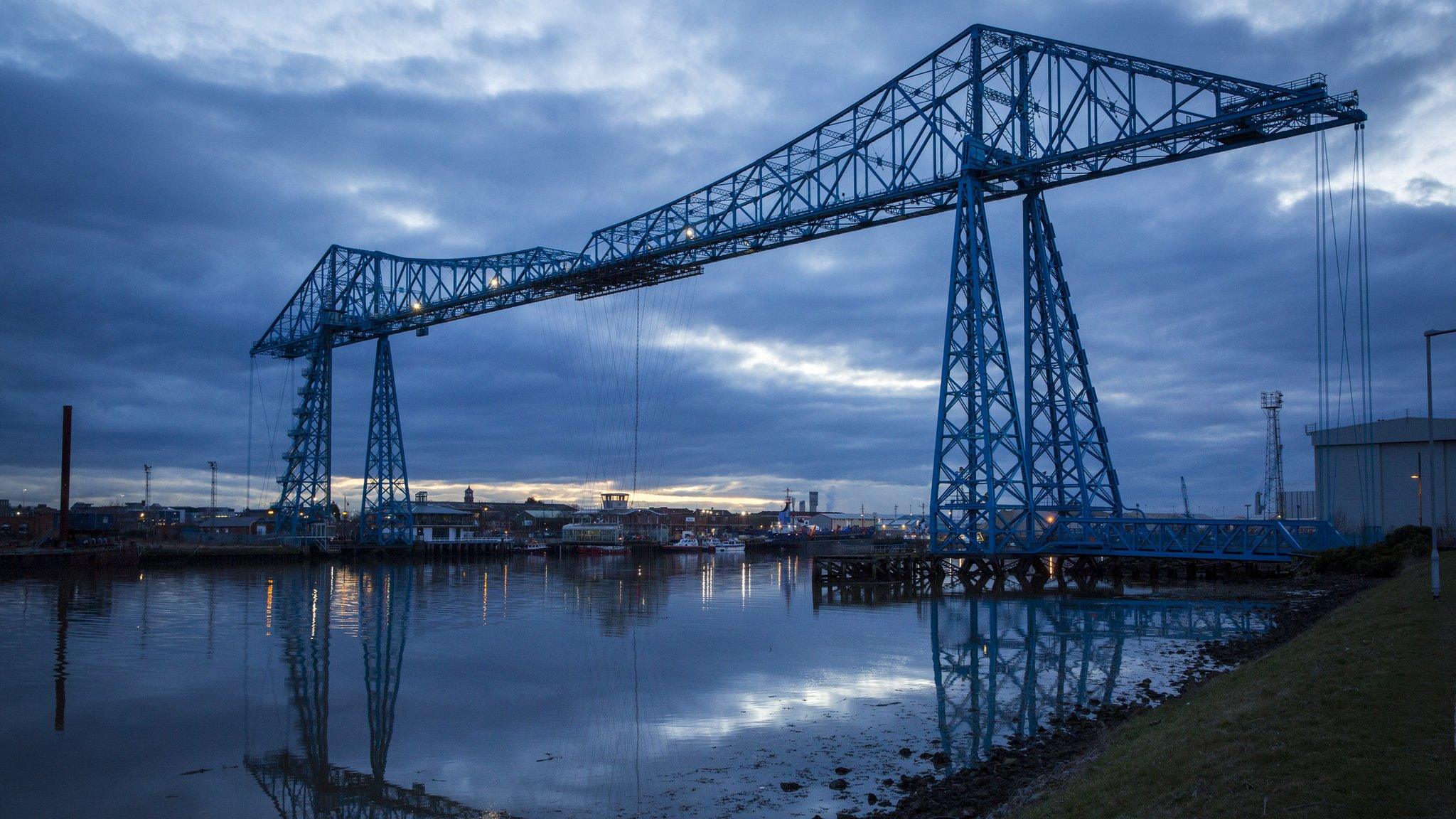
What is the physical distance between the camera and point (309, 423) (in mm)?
74125

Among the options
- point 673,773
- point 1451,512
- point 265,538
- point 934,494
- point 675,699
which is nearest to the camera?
point 673,773

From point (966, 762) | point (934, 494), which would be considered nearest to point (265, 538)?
point (934, 494)

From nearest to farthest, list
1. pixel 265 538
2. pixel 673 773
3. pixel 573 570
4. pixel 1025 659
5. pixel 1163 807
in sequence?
1. pixel 1163 807
2. pixel 673 773
3. pixel 1025 659
4. pixel 573 570
5. pixel 265 538

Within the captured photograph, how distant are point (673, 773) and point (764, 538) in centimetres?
11578

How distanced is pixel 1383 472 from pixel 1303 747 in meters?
62.0

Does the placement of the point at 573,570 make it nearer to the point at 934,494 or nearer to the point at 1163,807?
the point at 934,494

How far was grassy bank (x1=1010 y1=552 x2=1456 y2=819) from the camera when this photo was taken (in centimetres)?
794

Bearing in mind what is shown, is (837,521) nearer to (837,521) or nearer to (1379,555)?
(837,521)

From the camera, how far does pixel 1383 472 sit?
196ft

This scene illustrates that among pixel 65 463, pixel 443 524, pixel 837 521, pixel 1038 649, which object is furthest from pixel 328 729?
pixel 837 521

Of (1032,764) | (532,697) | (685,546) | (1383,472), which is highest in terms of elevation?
(1383,472)

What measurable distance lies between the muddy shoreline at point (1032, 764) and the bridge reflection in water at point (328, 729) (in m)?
5.49

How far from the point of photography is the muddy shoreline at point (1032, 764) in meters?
11.6

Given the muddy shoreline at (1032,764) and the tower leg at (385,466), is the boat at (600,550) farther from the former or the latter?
the muddy shoreline at (1032,764)
